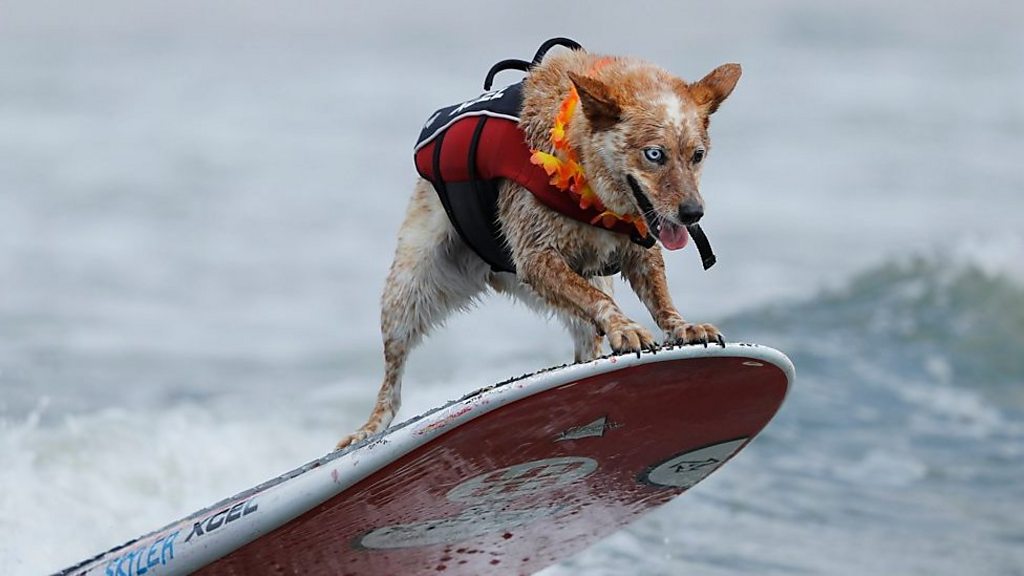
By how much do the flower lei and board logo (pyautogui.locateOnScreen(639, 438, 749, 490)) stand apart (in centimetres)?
99

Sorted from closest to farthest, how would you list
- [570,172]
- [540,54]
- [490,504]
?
[570,172] → [490,504] → [540,54]

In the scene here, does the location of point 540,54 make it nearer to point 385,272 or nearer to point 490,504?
point 490,504

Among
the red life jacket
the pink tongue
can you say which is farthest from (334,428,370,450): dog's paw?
the pink tongue

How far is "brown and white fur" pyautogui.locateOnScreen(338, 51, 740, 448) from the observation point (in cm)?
502

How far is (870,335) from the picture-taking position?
14.5 m

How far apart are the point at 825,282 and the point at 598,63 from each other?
10819 millimetres

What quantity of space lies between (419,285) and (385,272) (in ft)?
30.4

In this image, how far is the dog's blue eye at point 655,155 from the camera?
197 inches

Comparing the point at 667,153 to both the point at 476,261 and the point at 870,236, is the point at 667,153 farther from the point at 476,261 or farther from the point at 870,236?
the point at 870,236

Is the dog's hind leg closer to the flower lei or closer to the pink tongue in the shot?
the flower lei

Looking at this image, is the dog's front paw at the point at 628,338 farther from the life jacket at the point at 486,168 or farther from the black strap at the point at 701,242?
the life jacket at the point at 486,168

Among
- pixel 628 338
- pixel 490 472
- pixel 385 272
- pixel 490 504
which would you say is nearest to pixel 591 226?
pixel 628 338

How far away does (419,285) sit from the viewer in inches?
245

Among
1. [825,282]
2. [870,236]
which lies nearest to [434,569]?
[825,282]
